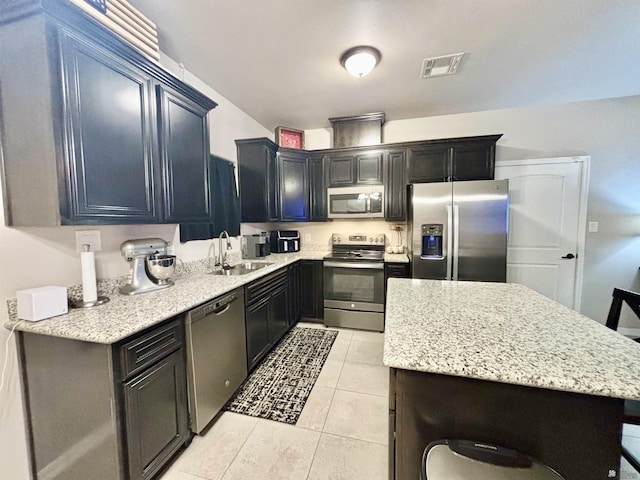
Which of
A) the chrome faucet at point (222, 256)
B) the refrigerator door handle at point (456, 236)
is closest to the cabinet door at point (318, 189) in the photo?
the chrome faucet at point (222, 256)

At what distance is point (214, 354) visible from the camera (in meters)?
1.71

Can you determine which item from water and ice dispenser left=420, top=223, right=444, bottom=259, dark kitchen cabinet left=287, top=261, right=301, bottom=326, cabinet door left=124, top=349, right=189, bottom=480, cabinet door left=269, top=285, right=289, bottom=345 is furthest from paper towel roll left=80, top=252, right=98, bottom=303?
water and ice dispenser left=420, top=223, right=444, bottom=259

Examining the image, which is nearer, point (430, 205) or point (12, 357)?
point (12, 357)

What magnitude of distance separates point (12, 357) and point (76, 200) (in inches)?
33.1

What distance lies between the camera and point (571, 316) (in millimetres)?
1204

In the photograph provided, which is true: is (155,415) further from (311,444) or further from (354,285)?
(354,285)

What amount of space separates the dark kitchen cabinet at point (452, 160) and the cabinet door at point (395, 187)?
98 millimetres

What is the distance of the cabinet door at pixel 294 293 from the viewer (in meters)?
3.11

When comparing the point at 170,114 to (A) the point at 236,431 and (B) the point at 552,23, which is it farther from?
(B) the point at 552,23

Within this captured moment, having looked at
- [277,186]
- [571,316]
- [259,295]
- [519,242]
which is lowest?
[259,295]

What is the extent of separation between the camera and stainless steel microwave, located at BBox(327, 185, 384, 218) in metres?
3.32

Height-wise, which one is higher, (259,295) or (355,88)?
(355,88)

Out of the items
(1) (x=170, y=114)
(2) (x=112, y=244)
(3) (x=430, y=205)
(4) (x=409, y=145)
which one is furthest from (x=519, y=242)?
(2) (x=112, y=244)

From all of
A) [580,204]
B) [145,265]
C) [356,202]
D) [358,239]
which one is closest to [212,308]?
[145,265]
